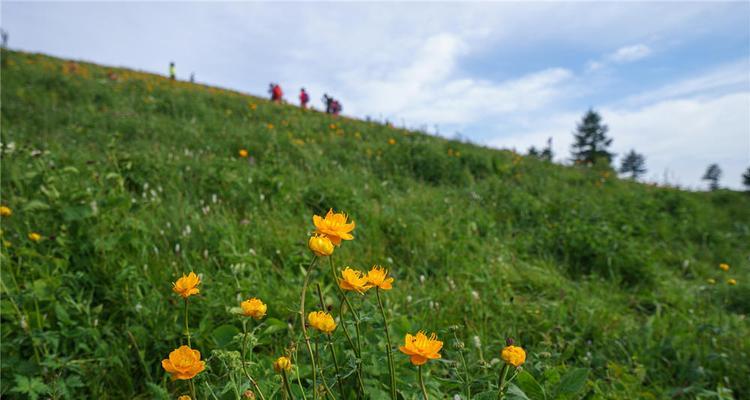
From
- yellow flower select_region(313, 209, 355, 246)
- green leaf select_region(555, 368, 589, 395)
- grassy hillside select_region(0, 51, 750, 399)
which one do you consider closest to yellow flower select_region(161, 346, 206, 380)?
grassy hillside select_region(0, 51, 750, 399)

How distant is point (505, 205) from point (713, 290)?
75.0 inches

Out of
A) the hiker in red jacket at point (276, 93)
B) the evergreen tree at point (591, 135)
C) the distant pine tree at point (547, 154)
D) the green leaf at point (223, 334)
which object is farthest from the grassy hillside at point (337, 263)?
the evergreen tree at point (591, 135)

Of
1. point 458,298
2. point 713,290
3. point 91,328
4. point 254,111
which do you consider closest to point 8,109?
point 254,111

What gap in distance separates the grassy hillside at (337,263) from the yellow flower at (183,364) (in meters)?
0.10

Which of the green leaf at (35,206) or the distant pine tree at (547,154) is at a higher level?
the distant pine tree at (547,154)

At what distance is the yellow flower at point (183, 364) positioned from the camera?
778mm

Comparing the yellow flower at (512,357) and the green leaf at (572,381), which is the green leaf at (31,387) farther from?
the green leaf at (572,381)

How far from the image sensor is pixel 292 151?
508 cm

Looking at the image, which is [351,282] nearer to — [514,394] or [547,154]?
[514,394]

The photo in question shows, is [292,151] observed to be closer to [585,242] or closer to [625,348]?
[585,242]

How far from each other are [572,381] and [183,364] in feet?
3.44

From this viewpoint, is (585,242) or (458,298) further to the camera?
(585,242)

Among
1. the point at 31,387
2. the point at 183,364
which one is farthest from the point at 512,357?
the point at 31,387

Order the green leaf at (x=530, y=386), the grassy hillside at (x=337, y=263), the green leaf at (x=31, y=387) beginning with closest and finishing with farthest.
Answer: the green leaf at (x=530, y=386) < the green leaf at (x=31, y=387) < the grassy hillside at (x=337, y=263)
